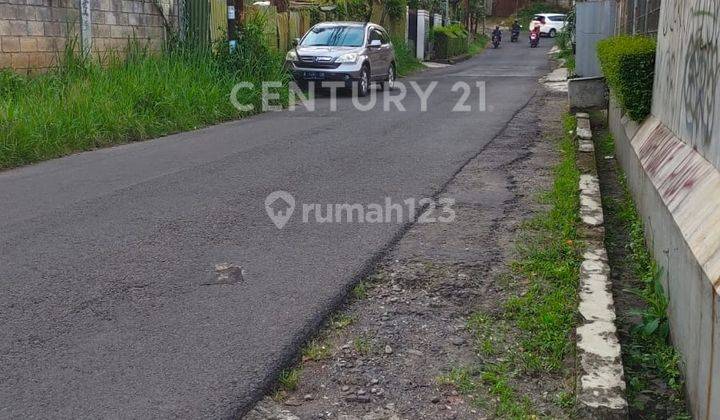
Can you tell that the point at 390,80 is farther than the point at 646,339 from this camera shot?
Yes

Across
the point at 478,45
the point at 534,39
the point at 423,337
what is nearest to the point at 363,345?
the point at 423,337

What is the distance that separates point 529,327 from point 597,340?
57cm

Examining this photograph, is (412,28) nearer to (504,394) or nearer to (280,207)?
(280,207)

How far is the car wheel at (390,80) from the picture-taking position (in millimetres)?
22688

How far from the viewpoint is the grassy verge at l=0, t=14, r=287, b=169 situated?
423 inches

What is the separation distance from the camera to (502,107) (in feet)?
55.0

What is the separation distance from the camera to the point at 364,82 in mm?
20266

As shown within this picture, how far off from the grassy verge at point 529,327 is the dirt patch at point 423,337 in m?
0.02

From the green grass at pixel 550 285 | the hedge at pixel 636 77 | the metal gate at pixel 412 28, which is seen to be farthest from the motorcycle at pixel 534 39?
the green grass at pixel 550 285

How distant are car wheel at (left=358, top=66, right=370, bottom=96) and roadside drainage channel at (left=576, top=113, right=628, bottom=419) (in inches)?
536

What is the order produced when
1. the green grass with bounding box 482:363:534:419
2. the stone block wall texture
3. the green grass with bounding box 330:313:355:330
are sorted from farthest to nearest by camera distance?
1. the stone block wall texture
2. the green grass with bounding box 330:313:355:330
3. the green grass with bounding box 482:363:534:419

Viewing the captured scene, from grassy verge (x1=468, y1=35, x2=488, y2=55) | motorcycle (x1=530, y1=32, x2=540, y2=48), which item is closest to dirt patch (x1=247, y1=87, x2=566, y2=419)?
grassy verge (x1=468, y1=35, x2=488, y2=55)

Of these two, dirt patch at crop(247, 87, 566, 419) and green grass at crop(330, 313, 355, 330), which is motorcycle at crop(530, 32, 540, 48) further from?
green grass at crop(330, 313, 355, 330)

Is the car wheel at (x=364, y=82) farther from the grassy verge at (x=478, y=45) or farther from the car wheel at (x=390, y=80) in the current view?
the grassy verge at (x=478, y=45)
